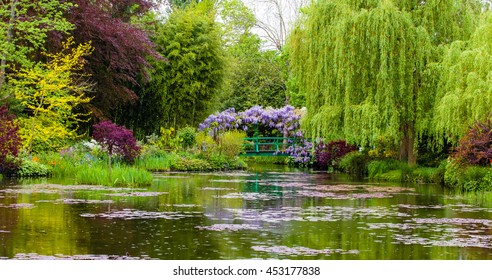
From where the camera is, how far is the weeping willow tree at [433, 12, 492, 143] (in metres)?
21.3

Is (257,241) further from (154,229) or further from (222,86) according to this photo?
(222,86)

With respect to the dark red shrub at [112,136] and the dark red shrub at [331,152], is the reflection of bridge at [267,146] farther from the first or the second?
the dark red shrub at [112,136]

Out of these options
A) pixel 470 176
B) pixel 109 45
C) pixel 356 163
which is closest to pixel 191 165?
pixel 109 45

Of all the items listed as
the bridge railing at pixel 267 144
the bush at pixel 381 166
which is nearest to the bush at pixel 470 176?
the bush at pixel 381 166

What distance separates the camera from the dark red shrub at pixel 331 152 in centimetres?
3419

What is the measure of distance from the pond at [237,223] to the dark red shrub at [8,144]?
95.7 inches

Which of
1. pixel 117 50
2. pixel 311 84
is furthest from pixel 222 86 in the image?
pixel 311 84

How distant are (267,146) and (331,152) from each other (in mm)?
7768

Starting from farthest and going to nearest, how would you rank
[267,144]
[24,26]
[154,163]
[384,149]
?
[267,144], [384,149], [154,163], [24,26]

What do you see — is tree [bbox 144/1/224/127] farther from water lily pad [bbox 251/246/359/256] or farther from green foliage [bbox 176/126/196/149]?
water lily pad [bbox 251/246/359/256]

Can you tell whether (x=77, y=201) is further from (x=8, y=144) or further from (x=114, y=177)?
(x=8, y=144)

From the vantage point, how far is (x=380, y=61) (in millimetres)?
24000

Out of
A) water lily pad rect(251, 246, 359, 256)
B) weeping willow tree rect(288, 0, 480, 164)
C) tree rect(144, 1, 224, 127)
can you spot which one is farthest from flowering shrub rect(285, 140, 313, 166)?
water lily pad rect(251, 246, 359, 256)

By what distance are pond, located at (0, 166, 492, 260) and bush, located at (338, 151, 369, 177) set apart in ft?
30.4
